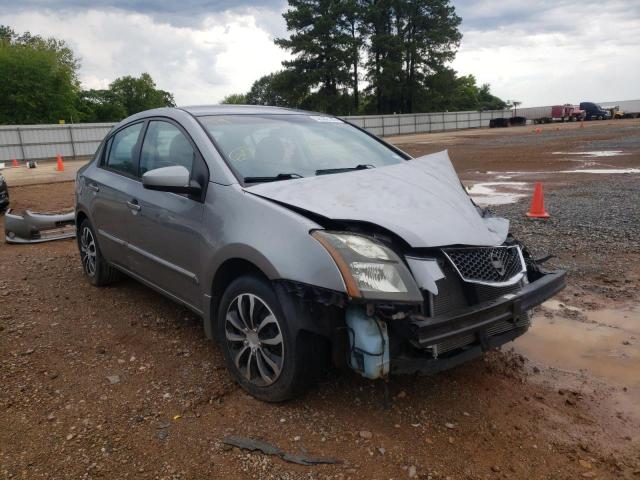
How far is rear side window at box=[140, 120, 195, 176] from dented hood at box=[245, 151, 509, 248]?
0.81m

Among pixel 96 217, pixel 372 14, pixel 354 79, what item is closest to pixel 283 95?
pixel 354 79

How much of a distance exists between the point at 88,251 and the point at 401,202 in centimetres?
363

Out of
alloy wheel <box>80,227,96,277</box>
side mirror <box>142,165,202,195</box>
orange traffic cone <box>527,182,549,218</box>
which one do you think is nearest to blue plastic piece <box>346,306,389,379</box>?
side mirror <box>142,165,202,195</box>

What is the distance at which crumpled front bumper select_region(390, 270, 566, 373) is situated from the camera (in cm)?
245

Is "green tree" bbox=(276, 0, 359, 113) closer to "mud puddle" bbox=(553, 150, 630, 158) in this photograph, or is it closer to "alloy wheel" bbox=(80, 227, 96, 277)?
"mud puddle" bbox=(553, 150, 630, 158)

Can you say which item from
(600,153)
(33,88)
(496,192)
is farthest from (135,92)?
(496,192)

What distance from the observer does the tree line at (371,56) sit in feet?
173

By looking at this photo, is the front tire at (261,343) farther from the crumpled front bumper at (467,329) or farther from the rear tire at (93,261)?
the rear tire at (93,261)

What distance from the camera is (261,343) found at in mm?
2920

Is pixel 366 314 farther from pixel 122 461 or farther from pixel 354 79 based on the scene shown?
pixel 354 79

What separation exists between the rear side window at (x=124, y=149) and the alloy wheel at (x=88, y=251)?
2.74ft

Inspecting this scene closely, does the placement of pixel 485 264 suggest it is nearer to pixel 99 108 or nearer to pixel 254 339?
pixel 254 339

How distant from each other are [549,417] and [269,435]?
4.89ft

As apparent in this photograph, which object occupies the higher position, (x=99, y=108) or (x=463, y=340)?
(x=99, y=108)
